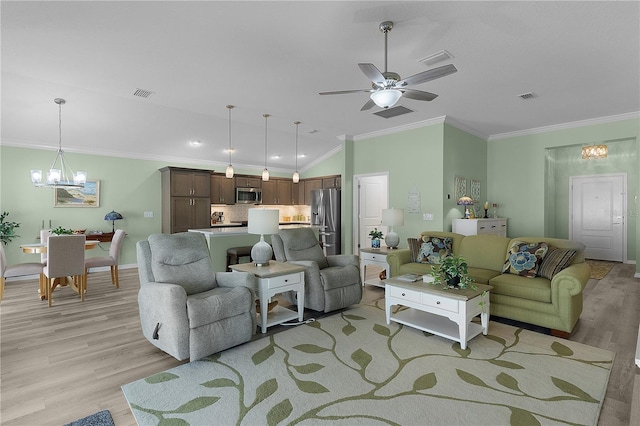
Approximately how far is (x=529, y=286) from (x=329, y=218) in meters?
4.86

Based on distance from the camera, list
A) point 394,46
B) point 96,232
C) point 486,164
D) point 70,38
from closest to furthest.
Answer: point 70,38 < point 394,46 < point 96,232 < point 486,164

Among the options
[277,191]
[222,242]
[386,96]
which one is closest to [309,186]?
[277,191]

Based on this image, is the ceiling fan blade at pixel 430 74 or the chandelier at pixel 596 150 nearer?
the ceiling fan blade at pixel 430 74

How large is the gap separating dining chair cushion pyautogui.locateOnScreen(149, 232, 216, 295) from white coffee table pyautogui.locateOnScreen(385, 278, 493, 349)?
190 centimetres

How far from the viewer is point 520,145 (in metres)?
6.70

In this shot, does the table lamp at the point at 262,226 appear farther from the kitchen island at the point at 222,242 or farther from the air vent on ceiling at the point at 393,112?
the air vent on ceiling at the point at 393,112

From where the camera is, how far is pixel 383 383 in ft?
7.93

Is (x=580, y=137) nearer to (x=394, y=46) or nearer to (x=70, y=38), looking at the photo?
(x=394, y=46)

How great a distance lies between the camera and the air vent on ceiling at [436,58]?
344cm

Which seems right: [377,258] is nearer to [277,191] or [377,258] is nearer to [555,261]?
[555,261]

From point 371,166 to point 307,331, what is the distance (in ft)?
14.0

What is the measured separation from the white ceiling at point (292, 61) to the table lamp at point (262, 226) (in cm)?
166

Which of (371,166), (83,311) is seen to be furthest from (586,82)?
(83,311)

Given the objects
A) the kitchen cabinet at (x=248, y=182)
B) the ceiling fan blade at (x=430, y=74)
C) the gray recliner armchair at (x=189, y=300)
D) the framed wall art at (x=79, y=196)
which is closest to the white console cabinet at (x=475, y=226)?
the ceiling fan blade at (x=430, y=74)
